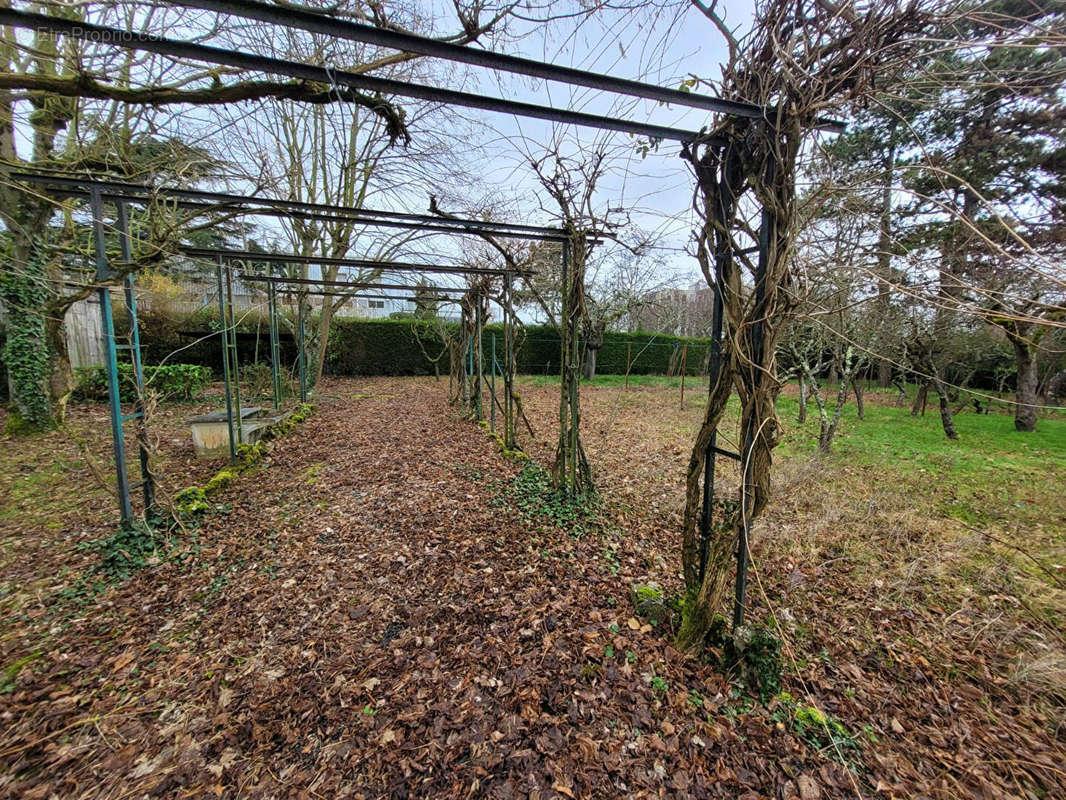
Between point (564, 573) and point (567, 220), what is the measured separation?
280 centimetres

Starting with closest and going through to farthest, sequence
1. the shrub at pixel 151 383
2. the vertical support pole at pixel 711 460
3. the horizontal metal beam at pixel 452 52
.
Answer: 1. the horizontal metal beam at pixel 452 52
2. the vertical support pole at pixel 711 460
3. the shrub at pixel 151 383

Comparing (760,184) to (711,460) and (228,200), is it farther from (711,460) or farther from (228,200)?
(228,200)

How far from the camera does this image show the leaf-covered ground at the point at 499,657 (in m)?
1.58

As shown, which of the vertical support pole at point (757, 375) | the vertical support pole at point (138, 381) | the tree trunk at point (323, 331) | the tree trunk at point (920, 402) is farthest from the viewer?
the tree trunk at point (323, 331)

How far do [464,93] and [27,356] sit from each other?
7809 mm

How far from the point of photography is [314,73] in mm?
1656

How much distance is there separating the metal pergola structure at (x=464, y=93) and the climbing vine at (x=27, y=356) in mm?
6456

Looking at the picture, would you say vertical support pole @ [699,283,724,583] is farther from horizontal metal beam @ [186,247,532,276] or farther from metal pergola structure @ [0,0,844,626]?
horizontal metal beam @ [186,247,532,276]

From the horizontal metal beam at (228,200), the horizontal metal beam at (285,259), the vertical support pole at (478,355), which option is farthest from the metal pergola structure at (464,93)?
the vertical support pole at (478,355)

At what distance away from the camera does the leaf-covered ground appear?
1582 millimetres

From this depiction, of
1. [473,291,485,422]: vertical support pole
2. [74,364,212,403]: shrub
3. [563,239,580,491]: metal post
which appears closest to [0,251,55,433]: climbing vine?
[74,364,212,403]: shrub

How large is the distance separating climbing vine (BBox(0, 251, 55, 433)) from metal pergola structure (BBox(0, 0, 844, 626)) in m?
6.46

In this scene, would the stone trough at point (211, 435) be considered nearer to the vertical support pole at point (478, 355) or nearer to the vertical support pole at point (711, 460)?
the vertical support pole at point (478, 355)

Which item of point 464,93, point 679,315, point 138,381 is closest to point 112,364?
point 138,381
